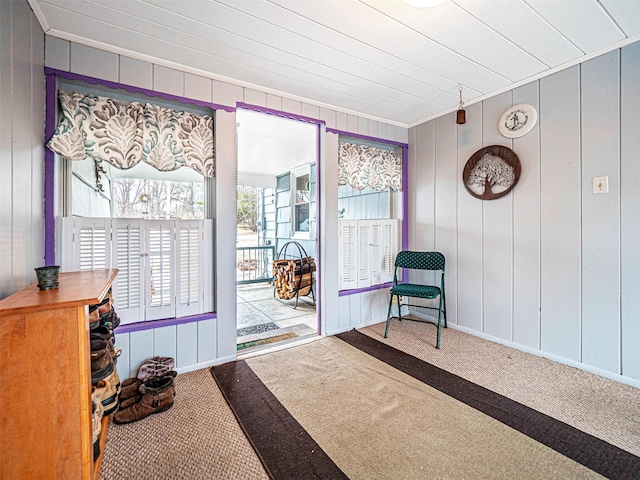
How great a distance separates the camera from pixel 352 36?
1.88m

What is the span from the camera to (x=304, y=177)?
5422mm

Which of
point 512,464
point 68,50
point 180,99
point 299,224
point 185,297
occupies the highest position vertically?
point 68,50

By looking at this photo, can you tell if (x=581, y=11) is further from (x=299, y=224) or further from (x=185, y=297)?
(x=299, y=224)

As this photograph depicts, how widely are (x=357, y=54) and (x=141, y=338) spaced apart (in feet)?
8.14

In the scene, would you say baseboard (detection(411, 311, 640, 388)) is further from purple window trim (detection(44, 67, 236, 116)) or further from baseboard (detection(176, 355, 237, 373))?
purple window trim (detection(44, 67, 236, 116))

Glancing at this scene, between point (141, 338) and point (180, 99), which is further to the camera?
point (180, 99)

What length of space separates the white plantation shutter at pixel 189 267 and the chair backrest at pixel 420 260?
205cm

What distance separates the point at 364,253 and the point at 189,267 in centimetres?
178

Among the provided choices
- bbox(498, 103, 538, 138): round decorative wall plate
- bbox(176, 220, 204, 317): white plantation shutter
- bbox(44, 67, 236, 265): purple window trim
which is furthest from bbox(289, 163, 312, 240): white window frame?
bbox(44, 67, 236, 265): purple window trim

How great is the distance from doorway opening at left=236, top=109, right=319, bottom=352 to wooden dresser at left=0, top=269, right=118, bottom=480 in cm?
169

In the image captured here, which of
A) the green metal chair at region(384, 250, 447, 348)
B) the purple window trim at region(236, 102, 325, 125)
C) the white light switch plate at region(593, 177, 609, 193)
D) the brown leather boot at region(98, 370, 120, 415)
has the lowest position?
the brown leather boot at region(98, 370, 120, 415)

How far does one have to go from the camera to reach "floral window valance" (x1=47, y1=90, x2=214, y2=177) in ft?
6.11

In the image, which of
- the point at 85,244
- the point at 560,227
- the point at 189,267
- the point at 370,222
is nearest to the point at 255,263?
the point at 370,222

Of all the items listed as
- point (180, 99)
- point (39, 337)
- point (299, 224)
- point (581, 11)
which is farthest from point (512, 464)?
point (299, 224)
